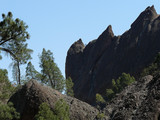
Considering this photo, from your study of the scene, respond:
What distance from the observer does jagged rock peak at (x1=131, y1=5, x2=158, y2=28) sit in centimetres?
8894

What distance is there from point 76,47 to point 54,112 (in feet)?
311

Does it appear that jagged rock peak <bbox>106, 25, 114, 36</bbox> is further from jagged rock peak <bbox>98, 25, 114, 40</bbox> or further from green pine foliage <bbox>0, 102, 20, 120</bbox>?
green pine foliage <bbox>0, 102, 20, 120</bbox>

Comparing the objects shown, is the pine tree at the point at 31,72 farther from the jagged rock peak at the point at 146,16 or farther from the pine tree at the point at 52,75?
the jagged rock peak at the point at 146,16

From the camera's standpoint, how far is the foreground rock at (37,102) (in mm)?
22078

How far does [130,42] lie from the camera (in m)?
87.2

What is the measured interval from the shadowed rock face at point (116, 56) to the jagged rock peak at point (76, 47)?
7.38 m

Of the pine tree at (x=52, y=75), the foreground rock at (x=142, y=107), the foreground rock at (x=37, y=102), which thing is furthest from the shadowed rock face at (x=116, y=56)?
the foreground rock at (x=142, y=107)

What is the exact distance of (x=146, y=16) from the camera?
3538 inches

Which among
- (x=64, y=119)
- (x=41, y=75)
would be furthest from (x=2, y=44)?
(x=41, y=75)

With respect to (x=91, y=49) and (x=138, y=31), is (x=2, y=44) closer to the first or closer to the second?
(x=138, y=31)

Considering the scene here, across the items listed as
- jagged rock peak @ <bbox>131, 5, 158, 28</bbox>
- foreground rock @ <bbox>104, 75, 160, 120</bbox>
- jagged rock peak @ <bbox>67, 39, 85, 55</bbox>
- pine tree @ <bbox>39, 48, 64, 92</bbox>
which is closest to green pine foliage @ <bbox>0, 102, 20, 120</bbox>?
foreground rock @ <bbox>104, 75, 160, 120</bbox>

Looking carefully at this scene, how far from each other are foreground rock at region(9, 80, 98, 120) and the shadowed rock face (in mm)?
55106

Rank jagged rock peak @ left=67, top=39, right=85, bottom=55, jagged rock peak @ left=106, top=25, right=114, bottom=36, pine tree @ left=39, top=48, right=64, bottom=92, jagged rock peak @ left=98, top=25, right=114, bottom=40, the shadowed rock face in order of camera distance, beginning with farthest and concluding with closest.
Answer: jagged rock peak @ left=67, top=39, right=85, bottom=55 < jagged rock peak @ left=106, top=25, right=114, bottom=36 < jagged rock peak @ left=98, top=25, right=114, bottom=40 < the shadowed rock face < pine tree @ left=39, top=48, right=64, bottom=92

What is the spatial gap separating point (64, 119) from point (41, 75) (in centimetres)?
2400
